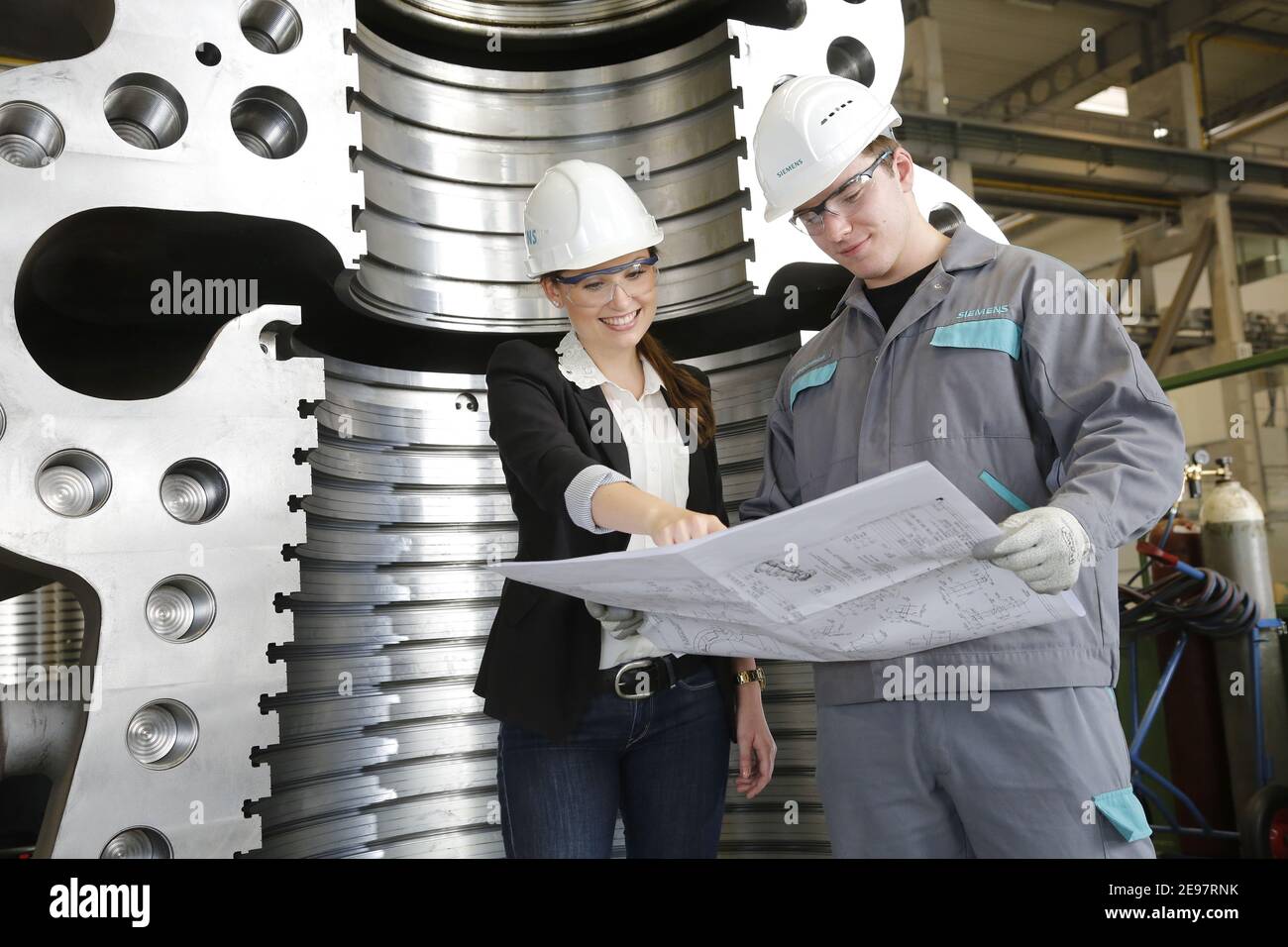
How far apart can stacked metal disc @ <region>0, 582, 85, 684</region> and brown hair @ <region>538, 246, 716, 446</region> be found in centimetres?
184

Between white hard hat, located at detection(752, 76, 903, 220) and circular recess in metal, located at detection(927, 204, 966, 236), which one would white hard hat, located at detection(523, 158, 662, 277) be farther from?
circular recess in metal, located at detection(927, 204, 966, 236)

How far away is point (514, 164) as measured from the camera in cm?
286

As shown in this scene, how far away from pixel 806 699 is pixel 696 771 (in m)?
0.88

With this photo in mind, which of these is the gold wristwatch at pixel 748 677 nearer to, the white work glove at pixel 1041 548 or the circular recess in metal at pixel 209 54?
the white work glove at pixel 1041 548

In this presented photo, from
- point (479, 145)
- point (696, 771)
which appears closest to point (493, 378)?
point (696, 771)

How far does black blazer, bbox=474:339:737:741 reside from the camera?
1775 millimetres

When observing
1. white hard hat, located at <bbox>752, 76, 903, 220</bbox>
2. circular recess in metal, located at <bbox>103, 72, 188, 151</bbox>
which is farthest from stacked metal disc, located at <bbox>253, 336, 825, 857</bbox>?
white hard hat, located at <bbox>752, 76, 903, 220</bbox>

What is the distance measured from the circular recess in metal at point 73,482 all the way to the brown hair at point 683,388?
0.86m

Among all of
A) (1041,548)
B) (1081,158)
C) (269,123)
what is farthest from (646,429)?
(1081,158)

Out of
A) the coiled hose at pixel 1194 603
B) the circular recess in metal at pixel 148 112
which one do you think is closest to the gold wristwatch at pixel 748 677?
the circular recess in metal at pixel 148 112

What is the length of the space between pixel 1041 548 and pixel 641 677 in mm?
730

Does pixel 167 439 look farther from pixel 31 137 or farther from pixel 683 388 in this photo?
pixel 683 388

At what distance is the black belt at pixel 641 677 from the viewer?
1.80 meters
